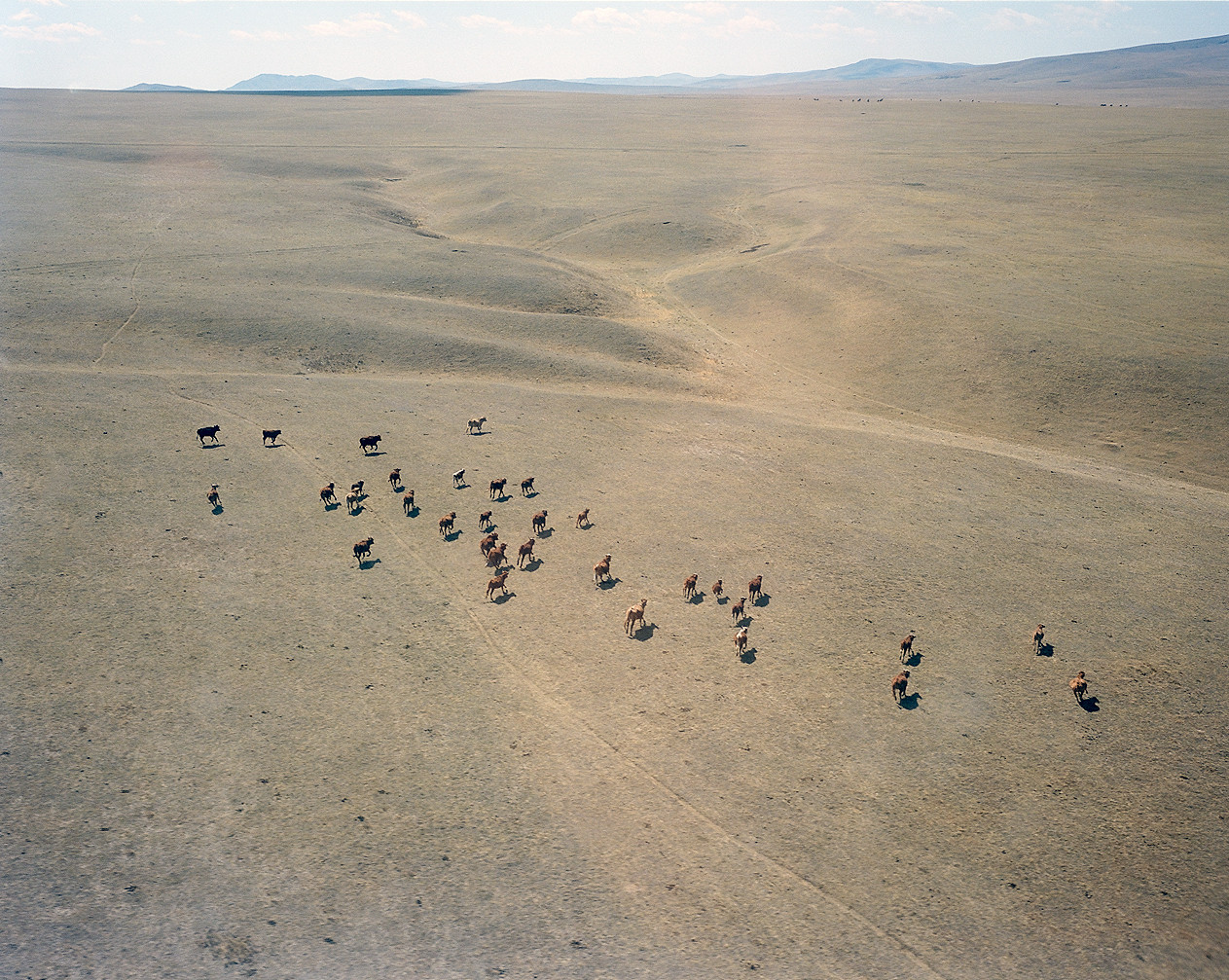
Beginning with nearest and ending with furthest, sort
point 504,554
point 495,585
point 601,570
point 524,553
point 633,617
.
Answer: point 633,617
point 495,585
point 601,570
point 524,553
point 504,554

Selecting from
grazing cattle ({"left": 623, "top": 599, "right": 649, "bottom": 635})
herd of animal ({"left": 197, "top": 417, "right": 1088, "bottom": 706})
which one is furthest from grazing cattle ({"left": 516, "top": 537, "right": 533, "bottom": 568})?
grazing cattle ({"left": 623, "top": 599, "right": 649, "bottom": 635})

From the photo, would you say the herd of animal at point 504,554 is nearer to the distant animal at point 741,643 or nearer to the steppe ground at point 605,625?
the distant animal at point 741,643

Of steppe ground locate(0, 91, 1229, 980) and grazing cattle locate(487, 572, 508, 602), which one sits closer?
steppe ground locate(0, 91, 1229, 980)

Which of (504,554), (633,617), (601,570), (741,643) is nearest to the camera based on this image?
(741,643)

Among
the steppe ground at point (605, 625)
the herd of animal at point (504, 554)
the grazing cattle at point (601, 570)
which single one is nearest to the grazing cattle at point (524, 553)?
the herd of animal at point (504, 554)

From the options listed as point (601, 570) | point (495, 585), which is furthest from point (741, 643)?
point (495, 585)

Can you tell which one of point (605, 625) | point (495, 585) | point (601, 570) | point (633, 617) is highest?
point (601, 570)

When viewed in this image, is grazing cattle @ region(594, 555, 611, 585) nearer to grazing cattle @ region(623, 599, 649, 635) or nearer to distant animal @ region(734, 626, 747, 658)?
grazing cattle @ region(623, 599, 649, 635)

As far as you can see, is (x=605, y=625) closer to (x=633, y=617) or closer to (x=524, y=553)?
(x=633, y=617)
